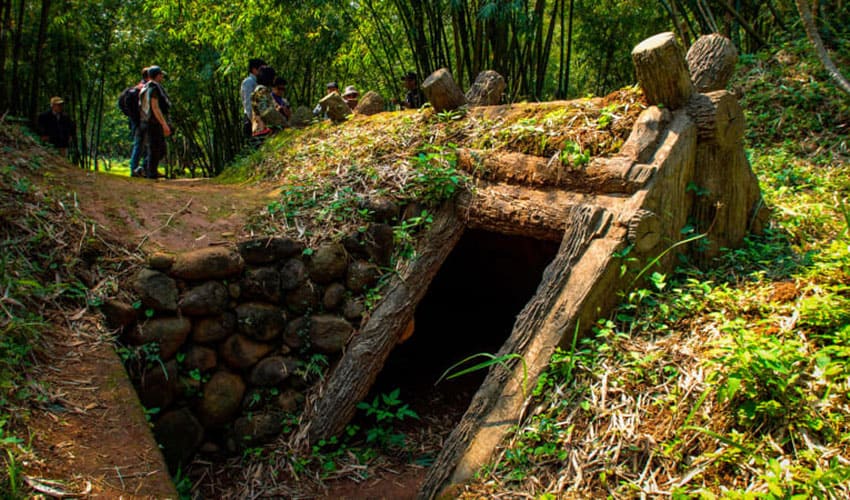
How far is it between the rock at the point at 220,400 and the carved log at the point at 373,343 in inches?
18.6

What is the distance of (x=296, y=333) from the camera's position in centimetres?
390

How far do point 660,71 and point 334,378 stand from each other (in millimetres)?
2826

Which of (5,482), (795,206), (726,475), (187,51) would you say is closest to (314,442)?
(5,482)

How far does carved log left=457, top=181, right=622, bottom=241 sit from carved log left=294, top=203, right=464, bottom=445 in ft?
0.60

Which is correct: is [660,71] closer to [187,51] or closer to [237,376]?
[237,376]

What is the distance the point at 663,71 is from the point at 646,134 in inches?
14.9

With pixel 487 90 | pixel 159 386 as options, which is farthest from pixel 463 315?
pixel 159 386

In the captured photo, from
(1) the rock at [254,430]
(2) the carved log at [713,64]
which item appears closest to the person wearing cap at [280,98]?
(1) the rock at [254,430]

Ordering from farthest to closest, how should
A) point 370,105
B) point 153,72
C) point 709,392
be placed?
1. point 153,72
2. point 370,105
3. point 709,392

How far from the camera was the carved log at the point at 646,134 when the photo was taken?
3.32 m

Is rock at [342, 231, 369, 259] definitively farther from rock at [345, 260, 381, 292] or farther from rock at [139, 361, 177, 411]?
rock at [139, 361, 177, 411]

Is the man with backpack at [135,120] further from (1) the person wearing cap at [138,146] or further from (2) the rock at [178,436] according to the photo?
(2) the rock at [178,436]

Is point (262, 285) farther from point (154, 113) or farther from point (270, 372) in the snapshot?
point (154, 113)

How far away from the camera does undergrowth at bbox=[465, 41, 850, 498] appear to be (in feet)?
7.08
